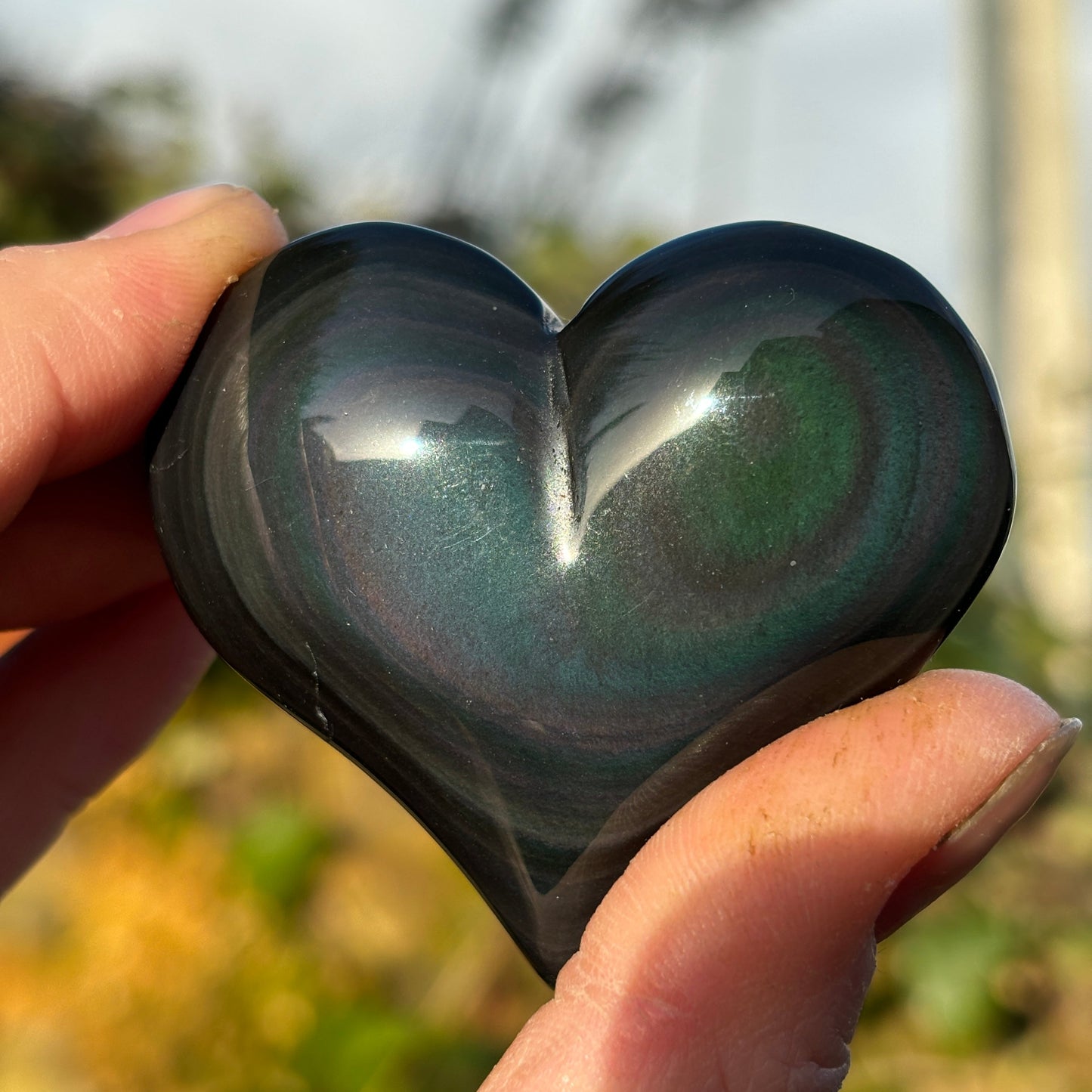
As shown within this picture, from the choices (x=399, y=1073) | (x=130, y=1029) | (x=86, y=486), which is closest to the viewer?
(x=86, y=486)

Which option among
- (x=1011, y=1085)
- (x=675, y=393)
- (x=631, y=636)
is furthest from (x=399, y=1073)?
(x=675, y=393)

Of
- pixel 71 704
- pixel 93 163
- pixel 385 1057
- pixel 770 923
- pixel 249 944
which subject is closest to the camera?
pixel 770 923

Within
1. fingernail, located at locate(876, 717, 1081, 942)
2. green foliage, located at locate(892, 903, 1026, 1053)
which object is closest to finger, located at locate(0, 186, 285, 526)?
fingernail, located at locate(876, 717, 1081, 942)

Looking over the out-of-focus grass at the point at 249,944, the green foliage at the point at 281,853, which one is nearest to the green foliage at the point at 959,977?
the out-of-focus grass at the point at 249,944

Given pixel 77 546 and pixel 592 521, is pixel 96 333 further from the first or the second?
pixel 592 521

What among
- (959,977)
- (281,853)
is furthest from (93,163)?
(959,977)

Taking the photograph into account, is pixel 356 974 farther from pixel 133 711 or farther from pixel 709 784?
pixel 709 784
